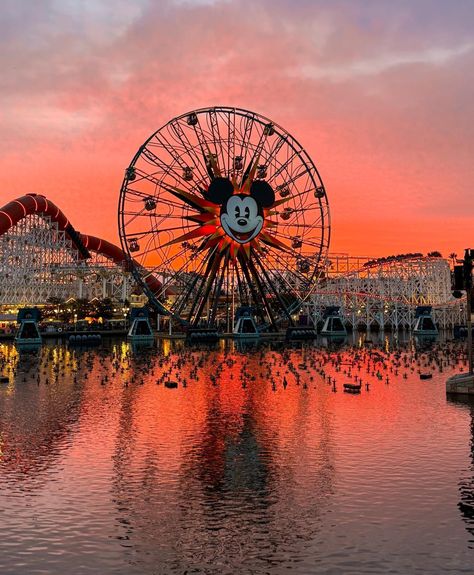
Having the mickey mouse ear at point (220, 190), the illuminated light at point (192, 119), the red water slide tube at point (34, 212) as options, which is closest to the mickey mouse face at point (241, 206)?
the mickey mouse ear at point (220, 190)

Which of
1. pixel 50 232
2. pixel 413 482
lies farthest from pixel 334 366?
pixel 50 232

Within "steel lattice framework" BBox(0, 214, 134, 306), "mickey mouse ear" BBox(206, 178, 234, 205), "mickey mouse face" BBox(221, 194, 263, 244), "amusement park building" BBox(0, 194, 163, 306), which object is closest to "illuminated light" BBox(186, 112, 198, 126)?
"mickey mouse ear" BBox(206, 178, 234, 205)

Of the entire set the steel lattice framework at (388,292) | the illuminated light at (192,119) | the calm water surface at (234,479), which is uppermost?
the illuminated light at (192,119)

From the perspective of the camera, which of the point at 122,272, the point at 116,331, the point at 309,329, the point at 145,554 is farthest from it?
the point at 122,272

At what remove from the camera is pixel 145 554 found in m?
23.4

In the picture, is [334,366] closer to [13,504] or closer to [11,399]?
[11,399]

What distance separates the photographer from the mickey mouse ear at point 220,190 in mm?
110625

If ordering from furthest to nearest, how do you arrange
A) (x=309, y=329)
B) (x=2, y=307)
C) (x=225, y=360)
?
(x=2, y=307) < (x=309, y=329) < (x=225, y=360)

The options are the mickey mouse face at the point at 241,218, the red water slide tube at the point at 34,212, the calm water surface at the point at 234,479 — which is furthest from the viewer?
the red water slide tube at the point at 34,212

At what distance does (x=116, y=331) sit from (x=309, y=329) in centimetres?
4103

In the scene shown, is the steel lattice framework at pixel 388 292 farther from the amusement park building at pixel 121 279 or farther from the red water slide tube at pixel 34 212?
the red water slide tube at pixel 34 212

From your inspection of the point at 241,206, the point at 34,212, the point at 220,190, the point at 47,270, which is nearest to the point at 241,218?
the point at 241,206

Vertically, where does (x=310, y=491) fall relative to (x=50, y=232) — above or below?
below

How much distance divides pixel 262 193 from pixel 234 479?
86.4m
